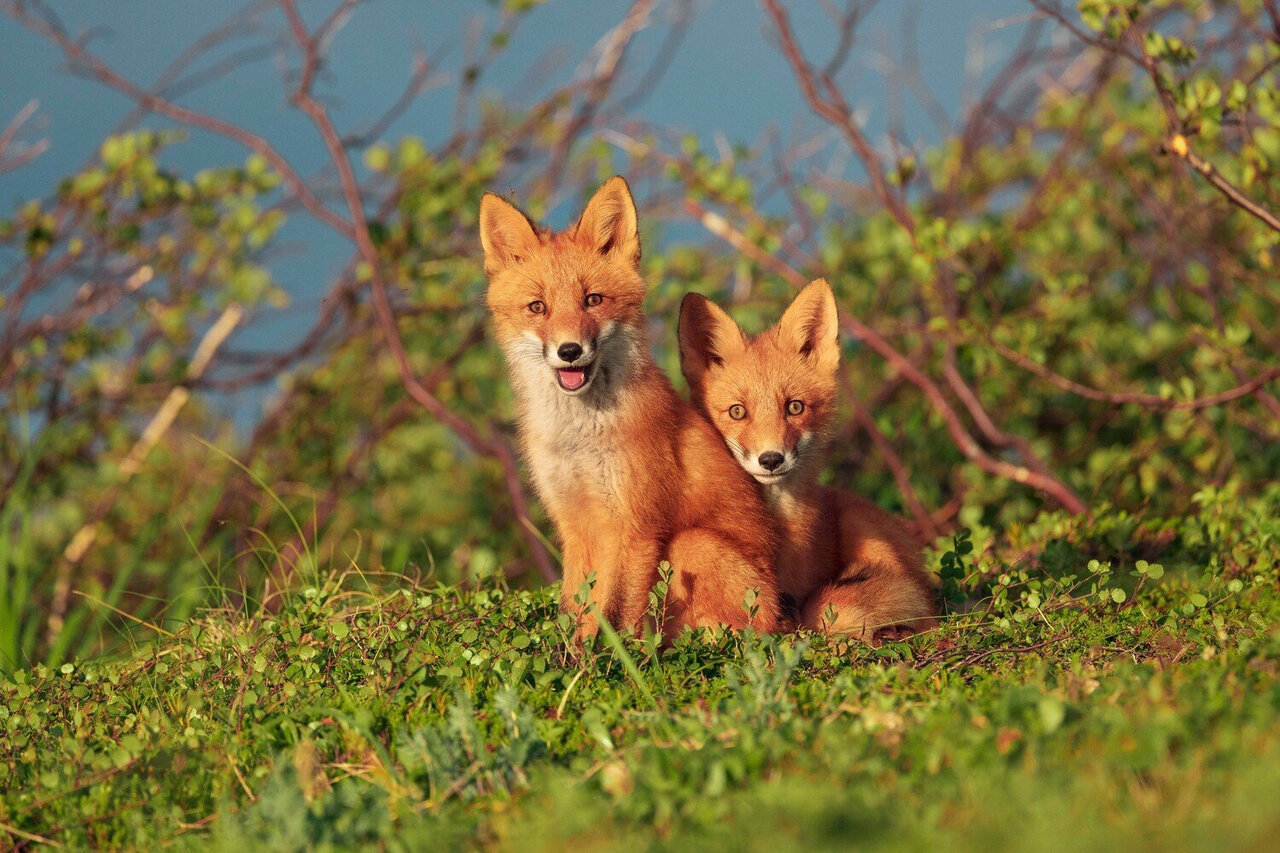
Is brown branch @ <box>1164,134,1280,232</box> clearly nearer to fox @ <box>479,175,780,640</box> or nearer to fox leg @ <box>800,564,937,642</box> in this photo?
fox leg @ <box>800,564,937,642</box>

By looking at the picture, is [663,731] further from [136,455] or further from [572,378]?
[136,455]

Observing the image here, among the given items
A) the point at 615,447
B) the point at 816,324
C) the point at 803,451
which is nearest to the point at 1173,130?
→ the point at 816,324

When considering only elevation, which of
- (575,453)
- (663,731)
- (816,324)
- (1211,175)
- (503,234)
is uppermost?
(1211,175)

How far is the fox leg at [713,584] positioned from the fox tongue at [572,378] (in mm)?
706

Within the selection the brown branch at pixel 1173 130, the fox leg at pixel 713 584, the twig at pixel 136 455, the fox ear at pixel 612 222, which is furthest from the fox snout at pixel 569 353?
the twig at pixel 136 455

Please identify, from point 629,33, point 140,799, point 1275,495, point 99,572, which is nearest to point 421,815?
point 140,799

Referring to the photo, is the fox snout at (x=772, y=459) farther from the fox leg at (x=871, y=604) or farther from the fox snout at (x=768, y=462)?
the fox leg at (x=871, y=604)

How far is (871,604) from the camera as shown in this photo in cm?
476

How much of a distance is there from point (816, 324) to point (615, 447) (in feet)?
3.87

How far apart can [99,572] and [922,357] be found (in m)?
7.18

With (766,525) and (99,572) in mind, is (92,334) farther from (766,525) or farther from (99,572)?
(766,525)

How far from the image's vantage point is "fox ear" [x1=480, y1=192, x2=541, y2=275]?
16.0 ft

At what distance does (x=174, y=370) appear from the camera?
31.5 feet

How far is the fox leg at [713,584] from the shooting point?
4570 mm
